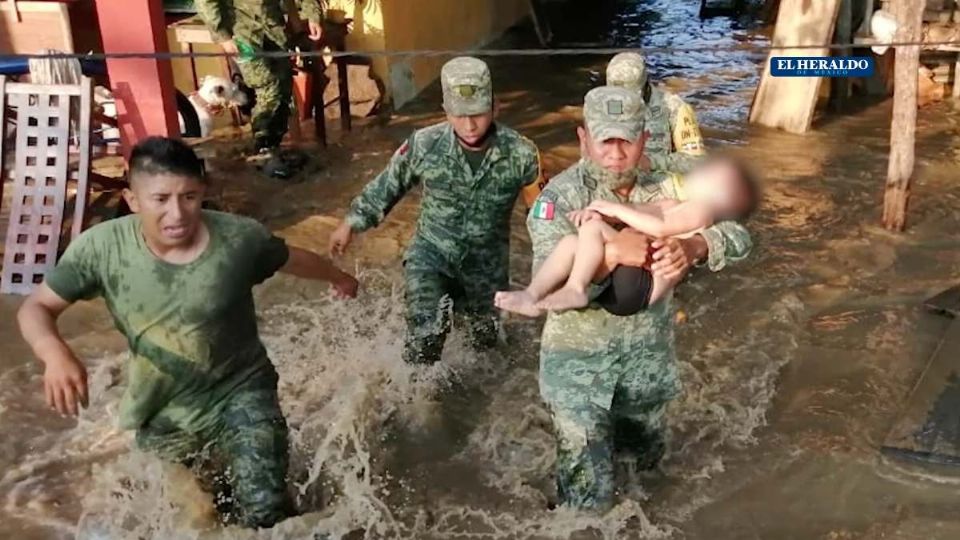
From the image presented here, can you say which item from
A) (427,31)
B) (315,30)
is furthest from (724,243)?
(427,31)

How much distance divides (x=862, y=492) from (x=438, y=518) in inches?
71.8

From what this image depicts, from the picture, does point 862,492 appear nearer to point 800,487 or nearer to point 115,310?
point 800,487

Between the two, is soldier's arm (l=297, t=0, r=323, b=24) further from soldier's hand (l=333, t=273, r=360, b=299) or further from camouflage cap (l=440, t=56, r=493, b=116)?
soldier's hand (l=333, t=273, r=360, b=299)

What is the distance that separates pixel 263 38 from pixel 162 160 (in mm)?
5162

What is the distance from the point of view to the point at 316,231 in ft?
24.7

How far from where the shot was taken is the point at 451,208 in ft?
16.6

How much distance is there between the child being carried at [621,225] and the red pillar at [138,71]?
4.37m

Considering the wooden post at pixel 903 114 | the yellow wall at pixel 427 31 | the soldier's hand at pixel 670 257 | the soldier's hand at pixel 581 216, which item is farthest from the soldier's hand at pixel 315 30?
the soldier's hand at pixel 670 257

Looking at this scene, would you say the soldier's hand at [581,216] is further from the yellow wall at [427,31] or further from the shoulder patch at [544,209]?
the yellow wall at [427,31]

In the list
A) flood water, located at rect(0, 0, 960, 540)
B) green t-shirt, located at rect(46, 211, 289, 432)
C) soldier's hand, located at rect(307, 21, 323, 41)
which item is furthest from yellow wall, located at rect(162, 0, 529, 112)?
green t-shirt, located at rect(46, 211, 289, 432)

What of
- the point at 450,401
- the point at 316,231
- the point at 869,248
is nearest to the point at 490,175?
the point at 450,401

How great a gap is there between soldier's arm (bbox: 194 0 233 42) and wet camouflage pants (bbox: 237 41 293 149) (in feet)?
0.93

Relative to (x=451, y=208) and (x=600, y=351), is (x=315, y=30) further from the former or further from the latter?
(x=600, y=351)

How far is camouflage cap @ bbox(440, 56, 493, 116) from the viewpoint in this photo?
4.63 m
